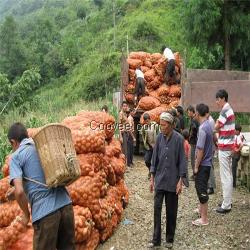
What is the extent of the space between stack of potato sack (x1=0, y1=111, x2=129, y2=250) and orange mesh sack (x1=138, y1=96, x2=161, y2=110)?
375 cm

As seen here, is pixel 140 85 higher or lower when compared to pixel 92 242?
higher

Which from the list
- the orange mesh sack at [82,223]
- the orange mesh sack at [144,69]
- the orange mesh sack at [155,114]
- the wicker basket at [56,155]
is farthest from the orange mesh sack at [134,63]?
the wicker basket at [56,155]

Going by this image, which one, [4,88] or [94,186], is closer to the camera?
[94,186]

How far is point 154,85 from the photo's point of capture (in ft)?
37.1

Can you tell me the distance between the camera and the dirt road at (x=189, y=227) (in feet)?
19.0

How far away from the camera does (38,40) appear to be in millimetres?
50094

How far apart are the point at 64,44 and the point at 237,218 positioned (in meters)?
38.1

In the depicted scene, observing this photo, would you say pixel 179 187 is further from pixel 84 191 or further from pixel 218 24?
pixel 218 24

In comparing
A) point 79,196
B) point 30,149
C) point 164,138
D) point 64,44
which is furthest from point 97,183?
point 64,44

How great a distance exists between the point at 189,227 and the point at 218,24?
11.2 meters

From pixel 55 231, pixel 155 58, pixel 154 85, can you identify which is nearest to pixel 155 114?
pixel 154 85

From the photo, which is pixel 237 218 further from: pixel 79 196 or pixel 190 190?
pixel 79 196

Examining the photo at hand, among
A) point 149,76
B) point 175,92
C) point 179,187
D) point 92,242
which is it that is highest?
point 149,76

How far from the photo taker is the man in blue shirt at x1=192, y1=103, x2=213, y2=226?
6.05 metres
